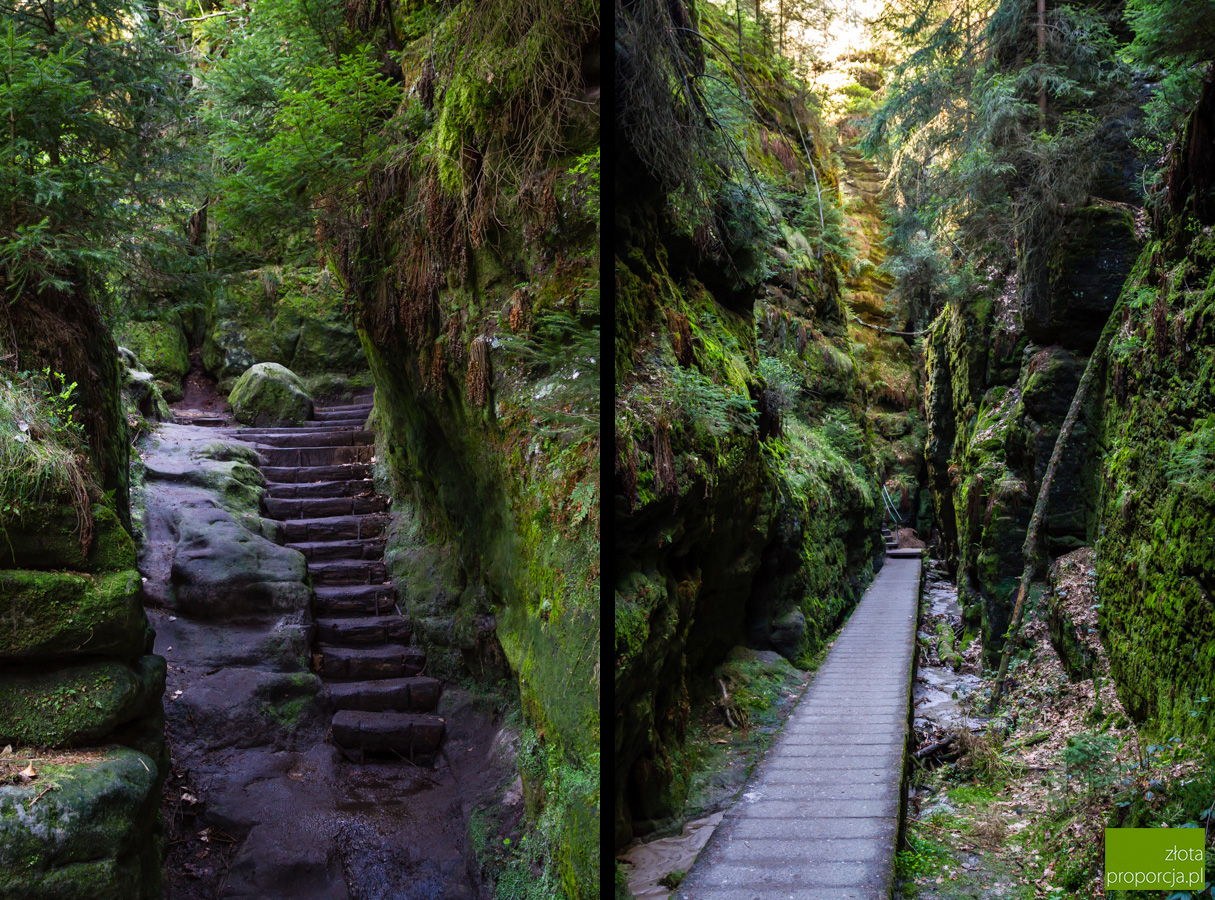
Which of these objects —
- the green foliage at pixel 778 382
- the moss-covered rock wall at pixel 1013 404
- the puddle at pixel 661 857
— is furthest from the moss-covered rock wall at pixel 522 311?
the green foliage at pixel 778 382

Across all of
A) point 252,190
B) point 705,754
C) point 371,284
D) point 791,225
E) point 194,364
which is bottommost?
point 705,754

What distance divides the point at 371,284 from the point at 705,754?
14.1ft

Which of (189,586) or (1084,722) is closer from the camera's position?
(1084,722)

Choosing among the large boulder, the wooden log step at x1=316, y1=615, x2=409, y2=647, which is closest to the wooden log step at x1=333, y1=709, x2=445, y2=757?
the wooden log step at x1=316, y1=615, x2=409, y2=647

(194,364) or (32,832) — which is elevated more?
(194,364)

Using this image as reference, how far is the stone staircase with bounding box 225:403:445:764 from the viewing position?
522 centimetres

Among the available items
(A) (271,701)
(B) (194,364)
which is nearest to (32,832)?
(A) (271,701)

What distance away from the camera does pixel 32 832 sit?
2.96 m

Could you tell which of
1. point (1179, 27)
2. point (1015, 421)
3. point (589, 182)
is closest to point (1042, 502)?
point (1015, 421)

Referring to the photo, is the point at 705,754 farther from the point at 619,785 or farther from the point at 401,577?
the point at 401,577

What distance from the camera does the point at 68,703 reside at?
3.48 meters

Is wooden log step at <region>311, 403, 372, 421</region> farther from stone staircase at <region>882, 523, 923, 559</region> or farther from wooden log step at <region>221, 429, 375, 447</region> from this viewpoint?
stone staircase at <region>882, 523, 923, 559</region>

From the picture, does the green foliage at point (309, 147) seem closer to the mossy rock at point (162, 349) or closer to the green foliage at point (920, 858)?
the mossy rock at point (162, 349)
